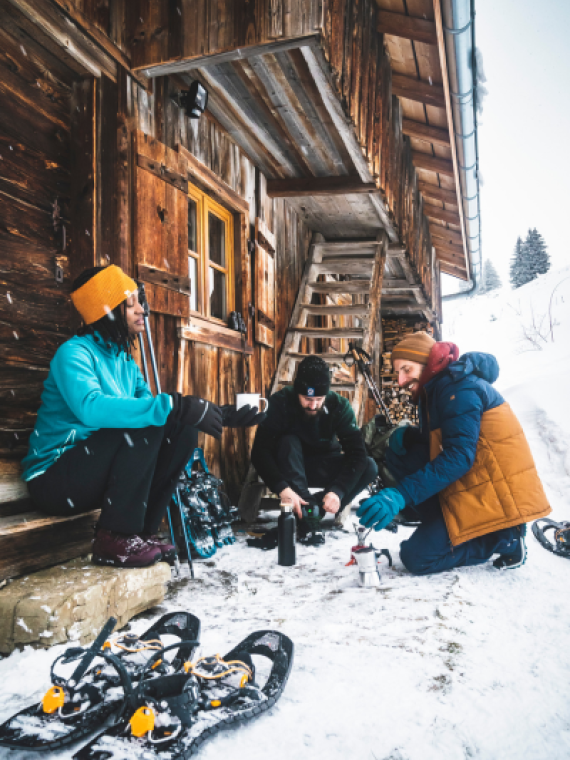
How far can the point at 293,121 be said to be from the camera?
465cm

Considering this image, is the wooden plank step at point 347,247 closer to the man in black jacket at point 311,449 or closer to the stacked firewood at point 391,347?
the man in black jacket at point 311,449

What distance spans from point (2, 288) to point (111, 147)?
3.92 ft

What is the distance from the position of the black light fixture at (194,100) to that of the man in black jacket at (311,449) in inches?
84.0

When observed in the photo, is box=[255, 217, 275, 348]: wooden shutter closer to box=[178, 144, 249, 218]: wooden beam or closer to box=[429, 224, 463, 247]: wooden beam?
box=[178, 144, 249, 218]: wooden beam

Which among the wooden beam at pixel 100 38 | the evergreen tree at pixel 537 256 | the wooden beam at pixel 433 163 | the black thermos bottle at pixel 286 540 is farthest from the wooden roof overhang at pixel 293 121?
the evergreen tree at pixel 537 256

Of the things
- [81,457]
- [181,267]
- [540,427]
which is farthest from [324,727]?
[540,427]

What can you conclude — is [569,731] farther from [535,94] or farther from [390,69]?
[535,94]

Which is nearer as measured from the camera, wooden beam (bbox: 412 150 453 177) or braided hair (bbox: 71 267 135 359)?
braided hair (bbox: 71 267 135 359)

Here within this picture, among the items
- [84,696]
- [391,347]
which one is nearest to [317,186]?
[84,696]

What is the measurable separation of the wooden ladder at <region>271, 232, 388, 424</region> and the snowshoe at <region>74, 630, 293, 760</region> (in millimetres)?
3919

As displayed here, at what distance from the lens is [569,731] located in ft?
4.77

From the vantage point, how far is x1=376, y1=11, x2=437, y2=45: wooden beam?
4.74 meters

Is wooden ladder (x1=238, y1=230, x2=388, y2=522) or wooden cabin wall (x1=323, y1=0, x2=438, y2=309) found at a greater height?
wooden cabin wall (x1=323, y1=0, x2=438, y2=309)

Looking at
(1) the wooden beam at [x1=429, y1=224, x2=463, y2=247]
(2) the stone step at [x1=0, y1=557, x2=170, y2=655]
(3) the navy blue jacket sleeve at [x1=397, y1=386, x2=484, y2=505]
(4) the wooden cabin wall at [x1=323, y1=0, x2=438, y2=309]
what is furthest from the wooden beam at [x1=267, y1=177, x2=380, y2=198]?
(1) the wooden beam at [x1=429, y1=224, x2=463, y2=247]
